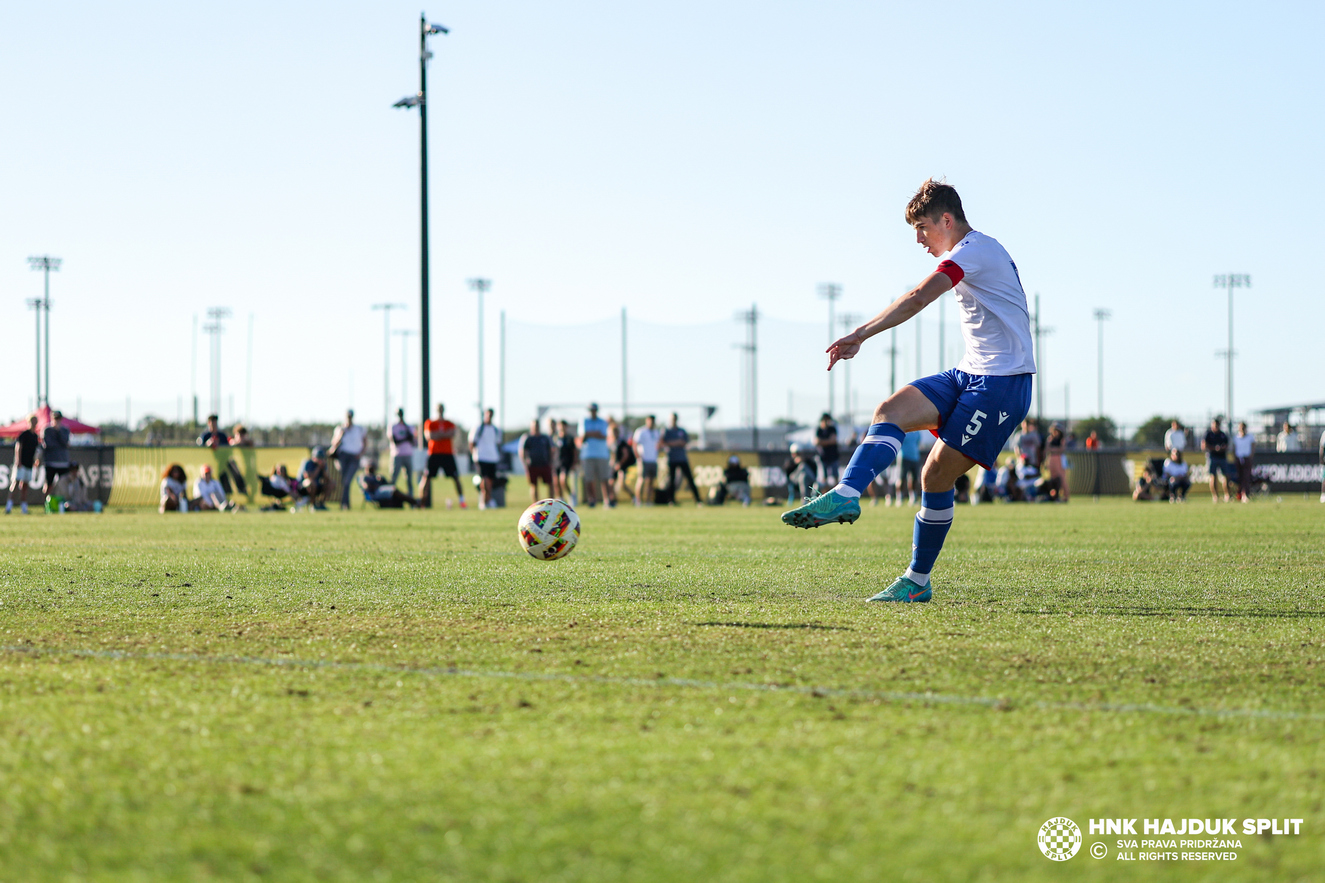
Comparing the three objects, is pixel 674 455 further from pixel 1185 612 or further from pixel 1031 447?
pixel 1185 612

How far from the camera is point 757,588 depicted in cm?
689

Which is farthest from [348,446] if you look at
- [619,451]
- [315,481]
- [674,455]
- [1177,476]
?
[1177,476]

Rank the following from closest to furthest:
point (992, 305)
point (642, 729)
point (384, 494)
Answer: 1. point (642, 729)
2. point (992, 305)
3. point (384, 494)

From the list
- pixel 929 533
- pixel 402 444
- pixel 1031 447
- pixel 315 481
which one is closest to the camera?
pixel 929 533

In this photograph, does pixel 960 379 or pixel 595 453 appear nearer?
pixel 960 379

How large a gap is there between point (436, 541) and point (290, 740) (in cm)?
886

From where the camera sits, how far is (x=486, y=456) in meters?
23.6

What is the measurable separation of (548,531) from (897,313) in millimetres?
2770

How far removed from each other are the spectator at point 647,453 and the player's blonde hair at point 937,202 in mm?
18395

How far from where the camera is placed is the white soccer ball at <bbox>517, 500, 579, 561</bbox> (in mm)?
7648

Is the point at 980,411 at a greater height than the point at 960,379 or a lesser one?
lesser

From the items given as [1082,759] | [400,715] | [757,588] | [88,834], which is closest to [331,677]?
[400,715]

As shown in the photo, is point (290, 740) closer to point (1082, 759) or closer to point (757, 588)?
point (1082, 759)

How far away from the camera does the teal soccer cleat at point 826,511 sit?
5602mm
